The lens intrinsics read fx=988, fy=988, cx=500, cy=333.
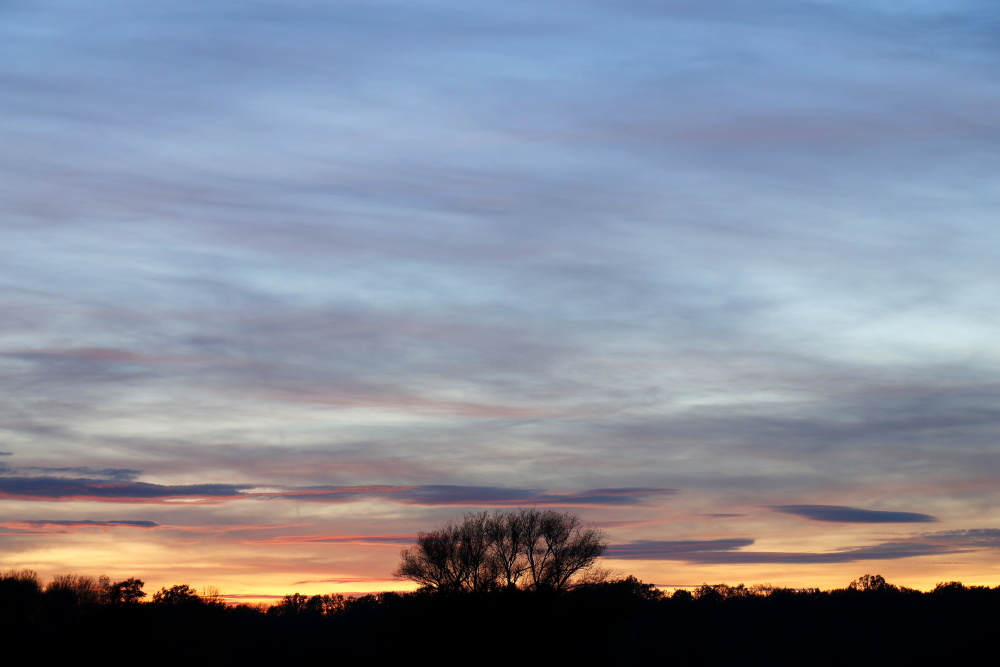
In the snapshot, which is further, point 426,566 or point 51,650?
point 426,566

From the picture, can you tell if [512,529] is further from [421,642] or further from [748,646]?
[748,646]

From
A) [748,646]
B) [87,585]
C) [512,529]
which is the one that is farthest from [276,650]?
→ [748,646]

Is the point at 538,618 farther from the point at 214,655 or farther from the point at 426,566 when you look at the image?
the point at 214,655

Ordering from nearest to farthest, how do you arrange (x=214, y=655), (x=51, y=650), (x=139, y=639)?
(x=139, y=639), (x=51, y=650), (x=214, y=655)

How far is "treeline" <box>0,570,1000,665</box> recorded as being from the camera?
67.9 m

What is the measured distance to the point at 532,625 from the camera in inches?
2773

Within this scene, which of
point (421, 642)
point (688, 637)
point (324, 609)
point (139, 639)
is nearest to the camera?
point (139, 639)

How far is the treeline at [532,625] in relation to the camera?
67938mm

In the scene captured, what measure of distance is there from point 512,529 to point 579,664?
1108 cm

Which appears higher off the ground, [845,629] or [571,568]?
[571,568]

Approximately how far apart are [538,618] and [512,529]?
7163 millimetres

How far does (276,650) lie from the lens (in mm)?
89000

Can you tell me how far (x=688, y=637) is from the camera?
4500 inches

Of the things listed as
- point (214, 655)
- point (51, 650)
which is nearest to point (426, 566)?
point (214, 655)
